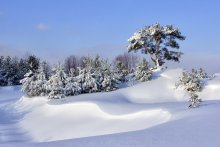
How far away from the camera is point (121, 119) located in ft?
53.1

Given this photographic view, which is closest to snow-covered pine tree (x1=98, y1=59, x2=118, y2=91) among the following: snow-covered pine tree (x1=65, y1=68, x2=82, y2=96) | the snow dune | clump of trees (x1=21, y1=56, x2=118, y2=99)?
clump of trees (x1=21, y1=56, x2=118, y2=99)

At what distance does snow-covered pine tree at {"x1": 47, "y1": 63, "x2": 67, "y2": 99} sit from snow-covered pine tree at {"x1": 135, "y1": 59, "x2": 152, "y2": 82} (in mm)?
6531

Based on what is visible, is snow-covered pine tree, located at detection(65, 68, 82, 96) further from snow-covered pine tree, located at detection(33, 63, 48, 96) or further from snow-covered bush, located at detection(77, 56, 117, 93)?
snow-covered pine tree, located at detection(33, 63, 48, 96)

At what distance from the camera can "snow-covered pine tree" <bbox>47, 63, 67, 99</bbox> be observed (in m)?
24.1

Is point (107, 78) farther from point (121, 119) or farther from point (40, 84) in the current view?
point (121, 119)

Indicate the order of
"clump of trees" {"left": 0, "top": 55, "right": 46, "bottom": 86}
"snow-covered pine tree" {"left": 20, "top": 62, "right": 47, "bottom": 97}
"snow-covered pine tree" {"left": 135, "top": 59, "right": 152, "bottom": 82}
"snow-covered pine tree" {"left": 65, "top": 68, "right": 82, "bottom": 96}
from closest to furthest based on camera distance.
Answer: "snow-covered pine tree" {"left": 65, "top": 68, "right": 82, "bottom": 96} → "snow-covered pine tree" {"left": 20, "top": 62, "right": 47, "bottom": 97} → "snow-covered pine tree" {"left": 135, "top": 59, "right": 152, "bottom": 82} → "clump of trees" {"left": 0, "top": 55, "right": 46, "bottom": 86}

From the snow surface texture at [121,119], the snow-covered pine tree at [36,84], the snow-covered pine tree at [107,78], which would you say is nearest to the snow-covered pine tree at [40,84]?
the snow-covered pine tree at [36,84]

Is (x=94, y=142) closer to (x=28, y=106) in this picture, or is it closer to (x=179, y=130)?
(x=179, y=130)

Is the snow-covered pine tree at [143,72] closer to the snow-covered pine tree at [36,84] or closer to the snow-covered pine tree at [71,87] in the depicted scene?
the snow-covered pine tree at [71,87]

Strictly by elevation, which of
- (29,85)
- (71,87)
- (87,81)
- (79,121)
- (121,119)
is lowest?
(79,121)

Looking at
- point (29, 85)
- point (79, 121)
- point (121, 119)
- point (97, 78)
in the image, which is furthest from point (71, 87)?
point (121, 119)

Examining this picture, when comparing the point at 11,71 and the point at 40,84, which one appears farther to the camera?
the point at 11,71

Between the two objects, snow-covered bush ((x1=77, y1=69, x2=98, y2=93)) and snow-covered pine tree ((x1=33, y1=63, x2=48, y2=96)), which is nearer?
snow-covered bush ((x1=77, y1=69, x2=98, y2=93))

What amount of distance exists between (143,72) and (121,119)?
13.2m
